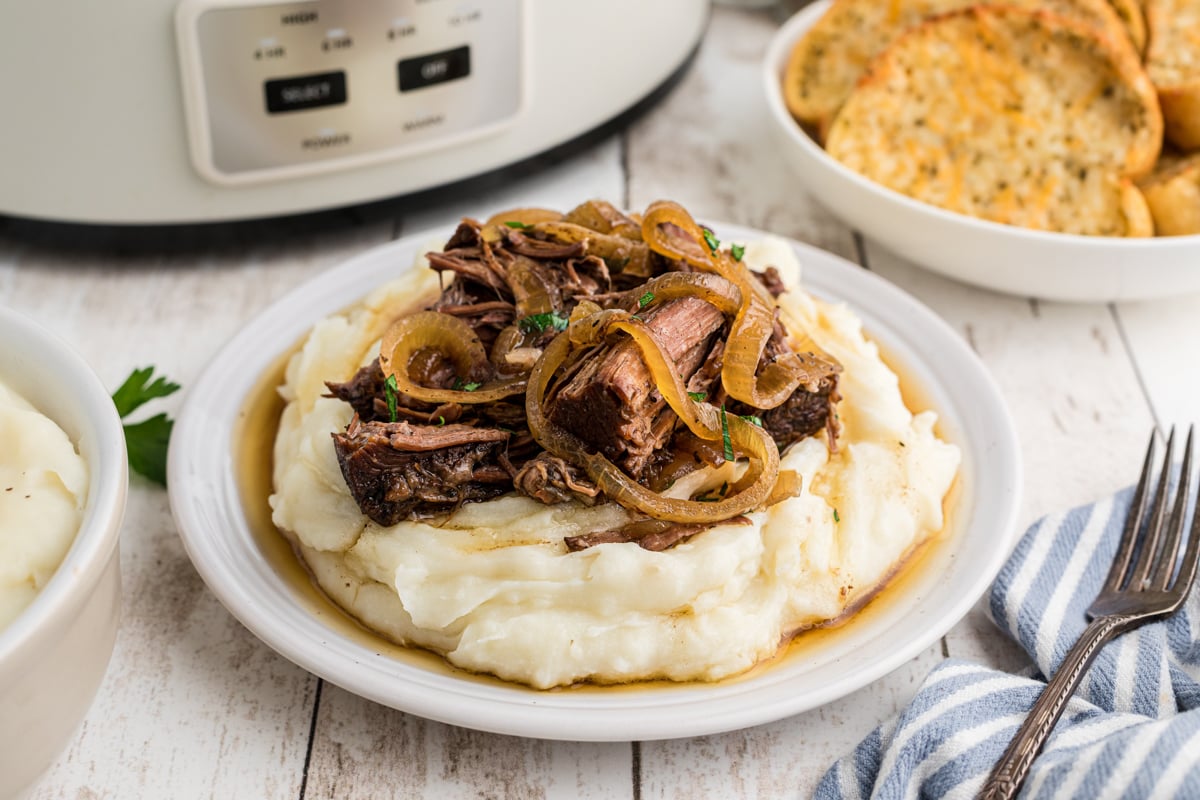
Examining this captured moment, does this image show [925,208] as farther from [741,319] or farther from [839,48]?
[741,319]

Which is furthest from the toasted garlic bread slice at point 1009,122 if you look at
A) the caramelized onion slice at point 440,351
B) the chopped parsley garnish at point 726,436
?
the caramelized onion slice at point 440,351

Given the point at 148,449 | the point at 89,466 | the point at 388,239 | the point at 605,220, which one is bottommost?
the point at 388,239

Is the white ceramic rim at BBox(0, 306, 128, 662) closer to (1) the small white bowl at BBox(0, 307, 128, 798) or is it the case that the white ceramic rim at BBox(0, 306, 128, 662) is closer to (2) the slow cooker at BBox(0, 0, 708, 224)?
(1) the small white bowl at BBox(0, 307, 128, 798)

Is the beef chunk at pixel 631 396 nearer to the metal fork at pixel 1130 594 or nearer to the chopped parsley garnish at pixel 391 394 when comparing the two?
the chopped parsley garnish at pixel 391 394

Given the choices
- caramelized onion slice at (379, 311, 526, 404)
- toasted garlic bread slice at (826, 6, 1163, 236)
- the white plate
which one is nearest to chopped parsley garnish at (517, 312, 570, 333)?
caramelized onion slice at (379, 311, 526, 404)

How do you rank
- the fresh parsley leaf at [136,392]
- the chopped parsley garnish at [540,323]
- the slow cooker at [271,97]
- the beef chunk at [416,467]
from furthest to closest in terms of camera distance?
the slow cooker at [271,97], the fresh parsley leaf at [136,392], the chopped parsley garnish at [540,323], the beef chunk at [416,467]

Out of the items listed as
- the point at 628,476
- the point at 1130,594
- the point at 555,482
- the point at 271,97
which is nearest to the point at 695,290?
the point at 628,476

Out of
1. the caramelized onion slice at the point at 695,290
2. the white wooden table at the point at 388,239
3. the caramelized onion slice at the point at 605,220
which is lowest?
the white wooden table at the point at 388,239
